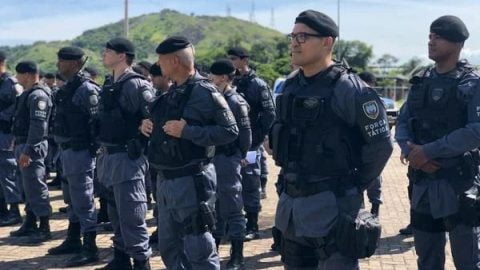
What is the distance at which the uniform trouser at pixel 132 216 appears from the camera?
5.07 m

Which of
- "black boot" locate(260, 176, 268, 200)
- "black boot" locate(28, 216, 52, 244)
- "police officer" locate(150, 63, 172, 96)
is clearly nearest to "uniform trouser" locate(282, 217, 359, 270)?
"police officer" locate(150, 63, 172, 96)

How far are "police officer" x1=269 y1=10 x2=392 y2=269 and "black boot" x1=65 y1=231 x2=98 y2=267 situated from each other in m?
3.03

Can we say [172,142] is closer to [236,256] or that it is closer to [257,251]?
[236,256]

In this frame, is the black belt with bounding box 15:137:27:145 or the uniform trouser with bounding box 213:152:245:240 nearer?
the uniform trouser with bounding box 213:152:245:240

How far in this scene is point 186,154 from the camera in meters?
4.11

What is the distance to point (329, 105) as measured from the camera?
10.7 feet

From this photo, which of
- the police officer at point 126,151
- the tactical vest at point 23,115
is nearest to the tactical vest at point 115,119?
the police officer at point 126,151

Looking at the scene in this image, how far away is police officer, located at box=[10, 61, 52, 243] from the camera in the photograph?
6.49m

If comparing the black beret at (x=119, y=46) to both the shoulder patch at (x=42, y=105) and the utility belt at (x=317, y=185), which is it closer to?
the shoulder patch at (x=42, y=105)

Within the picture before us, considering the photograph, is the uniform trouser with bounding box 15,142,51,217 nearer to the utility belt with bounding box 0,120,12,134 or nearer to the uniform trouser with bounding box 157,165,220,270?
the utility belt with bounding box 0,120,12,134

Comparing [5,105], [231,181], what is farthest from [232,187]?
[5,105]

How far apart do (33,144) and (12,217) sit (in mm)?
1755

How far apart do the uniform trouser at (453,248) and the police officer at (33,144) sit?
4284 mm

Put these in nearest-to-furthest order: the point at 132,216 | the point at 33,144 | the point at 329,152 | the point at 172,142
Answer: the point at 329,152, the point at 172,142, the point at 132,216, the point at 33,144
